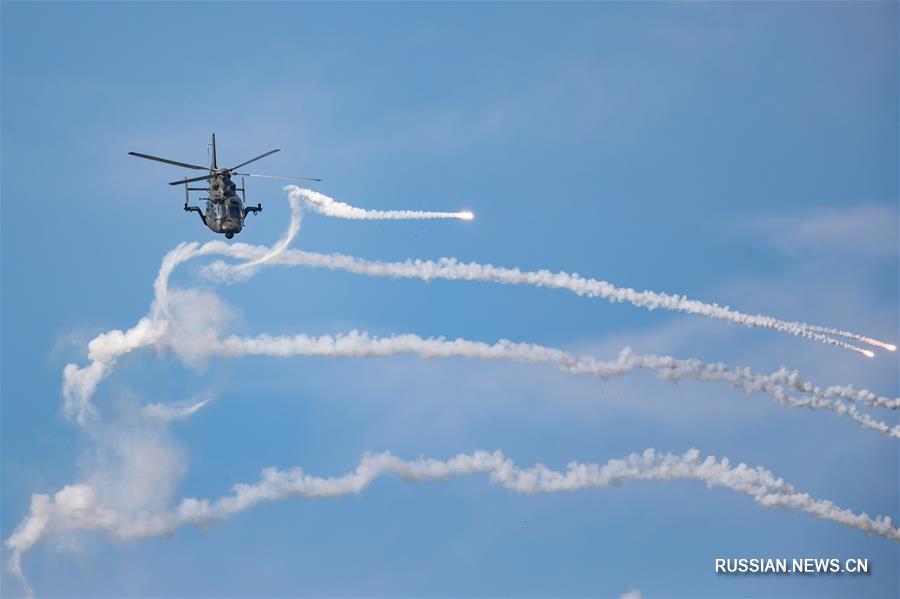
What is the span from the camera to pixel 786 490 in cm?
7825

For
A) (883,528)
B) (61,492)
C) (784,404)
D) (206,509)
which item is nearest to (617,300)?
(784,404)

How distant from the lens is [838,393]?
260 feet

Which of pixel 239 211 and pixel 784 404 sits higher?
pixel 239 211

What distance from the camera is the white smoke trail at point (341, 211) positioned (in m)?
80.3

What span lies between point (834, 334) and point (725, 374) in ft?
16.3

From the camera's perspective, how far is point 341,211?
83.8m

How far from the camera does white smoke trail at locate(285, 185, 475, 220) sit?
80.3 meters

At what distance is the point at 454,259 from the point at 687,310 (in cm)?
1054

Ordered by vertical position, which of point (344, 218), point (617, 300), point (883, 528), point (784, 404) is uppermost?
point (344, 218)

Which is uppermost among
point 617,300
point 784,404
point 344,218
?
point 344,218

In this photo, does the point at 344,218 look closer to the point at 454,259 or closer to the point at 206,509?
the point at 454,259

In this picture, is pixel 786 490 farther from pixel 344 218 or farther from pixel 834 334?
pixel 344 218

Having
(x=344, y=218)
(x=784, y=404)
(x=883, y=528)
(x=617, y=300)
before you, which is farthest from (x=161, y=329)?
(x=883, y=528)

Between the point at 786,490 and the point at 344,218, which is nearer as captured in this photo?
the point at 786,490
